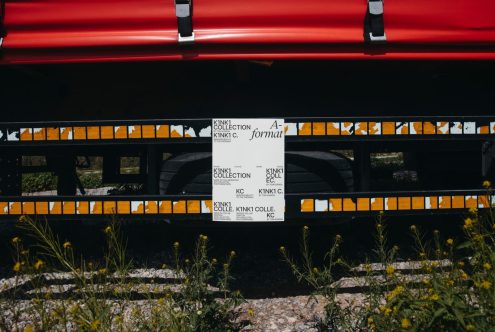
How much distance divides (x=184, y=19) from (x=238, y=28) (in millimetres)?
332

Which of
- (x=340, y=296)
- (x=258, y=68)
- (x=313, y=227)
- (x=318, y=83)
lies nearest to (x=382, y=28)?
(x=318, y=83)

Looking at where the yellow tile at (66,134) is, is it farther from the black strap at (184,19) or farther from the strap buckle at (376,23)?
the strap buckle at (376,23)

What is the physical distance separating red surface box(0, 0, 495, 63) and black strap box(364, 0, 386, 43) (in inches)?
1.7

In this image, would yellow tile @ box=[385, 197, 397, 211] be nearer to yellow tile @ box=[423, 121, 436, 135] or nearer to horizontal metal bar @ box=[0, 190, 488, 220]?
horizontal metal bar @ box=[0, 190, 488, 220]

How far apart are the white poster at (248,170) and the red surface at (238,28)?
444 mm

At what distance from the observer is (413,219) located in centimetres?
452

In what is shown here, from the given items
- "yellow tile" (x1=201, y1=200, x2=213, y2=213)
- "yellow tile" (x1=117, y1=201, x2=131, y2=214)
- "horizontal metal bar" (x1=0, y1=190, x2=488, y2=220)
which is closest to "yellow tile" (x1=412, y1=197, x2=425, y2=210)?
"horizontal metal bar" (x1=0, y1=190, x2=488, y2=220)

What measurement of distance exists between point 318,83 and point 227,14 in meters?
1.00

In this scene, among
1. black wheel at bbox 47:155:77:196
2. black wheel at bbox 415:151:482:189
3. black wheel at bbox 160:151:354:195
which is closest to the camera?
black wheel at bbox 160:151:354:195

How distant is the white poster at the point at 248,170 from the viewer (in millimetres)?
2480

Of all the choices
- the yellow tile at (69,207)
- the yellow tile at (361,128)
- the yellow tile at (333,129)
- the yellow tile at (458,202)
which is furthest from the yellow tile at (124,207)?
the yellow tile at (458,202)

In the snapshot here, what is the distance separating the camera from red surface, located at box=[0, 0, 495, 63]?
8.01 ft

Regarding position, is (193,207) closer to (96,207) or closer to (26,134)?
(96,207)

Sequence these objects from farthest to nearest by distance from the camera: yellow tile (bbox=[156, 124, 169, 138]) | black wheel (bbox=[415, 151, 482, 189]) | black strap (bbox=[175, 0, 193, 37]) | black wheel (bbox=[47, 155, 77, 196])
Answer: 1. black wheel (bbox=[415, 151, 482, 189])
2. black wheel (bbox=[47, 155, 77, 196])
3. yellow tile (bbox=[156, 124, 169, 138])
4. black strap (bbox=[175, 0, 193, 37])
